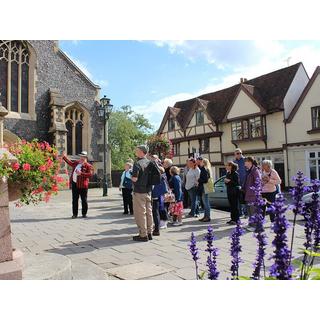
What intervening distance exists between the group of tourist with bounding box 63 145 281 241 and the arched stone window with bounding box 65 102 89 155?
14.2 meters

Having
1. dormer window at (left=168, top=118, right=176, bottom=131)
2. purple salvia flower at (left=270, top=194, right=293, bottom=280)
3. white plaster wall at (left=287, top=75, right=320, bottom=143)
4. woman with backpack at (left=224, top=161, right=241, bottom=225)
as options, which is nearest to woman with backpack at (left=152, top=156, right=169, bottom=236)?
woman with backpack at (left=224, top=161, right=241, bottom=225)

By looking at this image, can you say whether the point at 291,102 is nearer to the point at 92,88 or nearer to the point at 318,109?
the point at 318,109

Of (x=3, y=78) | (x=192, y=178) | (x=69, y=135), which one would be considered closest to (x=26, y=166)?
(x=192, y=178)

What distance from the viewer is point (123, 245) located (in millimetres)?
5176

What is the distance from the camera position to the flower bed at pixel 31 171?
3.20 m

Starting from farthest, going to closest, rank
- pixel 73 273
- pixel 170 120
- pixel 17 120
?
pixel 170 120
pixel 17 120
pixel 73 273

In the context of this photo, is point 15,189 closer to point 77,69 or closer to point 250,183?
point 250,183

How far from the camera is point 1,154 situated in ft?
9.93

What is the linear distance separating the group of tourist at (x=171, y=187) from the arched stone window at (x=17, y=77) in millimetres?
13396

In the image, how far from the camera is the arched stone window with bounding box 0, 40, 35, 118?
758 inches

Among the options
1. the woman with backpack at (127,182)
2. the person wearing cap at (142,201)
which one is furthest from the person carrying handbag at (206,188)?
the person wearing cap at (142,201)
